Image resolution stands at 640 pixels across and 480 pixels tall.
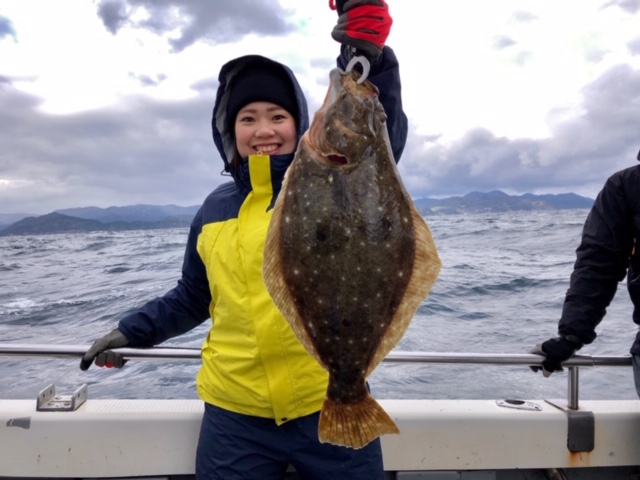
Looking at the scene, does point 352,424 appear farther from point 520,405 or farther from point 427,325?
point 427,325

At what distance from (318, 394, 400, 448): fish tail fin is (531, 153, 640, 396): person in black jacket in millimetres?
1584

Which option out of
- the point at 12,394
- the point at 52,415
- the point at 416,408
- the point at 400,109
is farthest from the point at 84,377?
the point at 400,109

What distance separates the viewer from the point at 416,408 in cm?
318

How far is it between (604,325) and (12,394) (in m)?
9.01

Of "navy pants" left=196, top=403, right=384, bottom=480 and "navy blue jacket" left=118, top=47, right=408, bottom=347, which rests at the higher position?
"navy blue jacket" left=118, top=47, right=408, bottom=347

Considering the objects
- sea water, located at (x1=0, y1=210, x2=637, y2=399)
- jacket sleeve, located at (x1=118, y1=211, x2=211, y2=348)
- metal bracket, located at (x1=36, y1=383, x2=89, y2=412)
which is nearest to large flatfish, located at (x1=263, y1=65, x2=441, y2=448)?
jacket sleeve, located at (x1=118, y1=211, x2=211, y2=348)

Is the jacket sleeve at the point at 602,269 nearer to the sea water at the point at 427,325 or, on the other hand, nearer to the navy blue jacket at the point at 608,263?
the navy blue jacket at the point at 608,263

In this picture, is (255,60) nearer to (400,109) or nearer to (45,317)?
(400,109)

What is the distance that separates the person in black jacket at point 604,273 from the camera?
9.64ft

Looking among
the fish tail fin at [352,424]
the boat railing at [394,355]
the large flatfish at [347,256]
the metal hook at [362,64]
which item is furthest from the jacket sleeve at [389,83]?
the boat railing at [394,355]

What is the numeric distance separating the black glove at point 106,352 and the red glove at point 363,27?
192 cm

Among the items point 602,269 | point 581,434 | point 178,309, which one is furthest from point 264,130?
point 581,434

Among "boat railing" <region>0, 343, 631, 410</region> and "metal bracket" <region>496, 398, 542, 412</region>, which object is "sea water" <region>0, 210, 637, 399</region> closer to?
"boat railing" <region>0, 343, 631, 410</region>

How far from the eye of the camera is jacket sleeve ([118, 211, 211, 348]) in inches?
102
